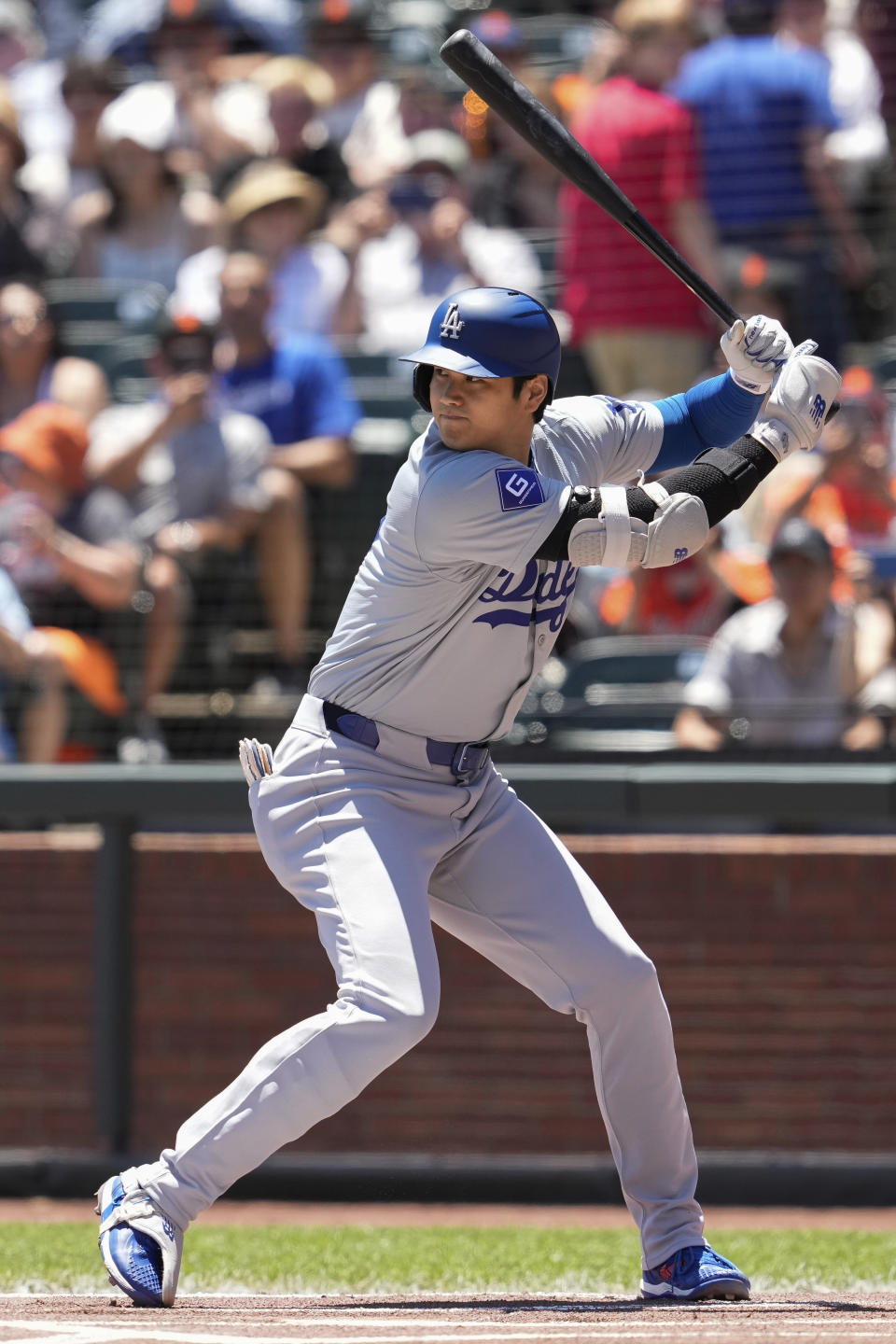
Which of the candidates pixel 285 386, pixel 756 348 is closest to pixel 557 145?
pixel 756 348

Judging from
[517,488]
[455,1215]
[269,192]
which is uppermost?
[269,192]

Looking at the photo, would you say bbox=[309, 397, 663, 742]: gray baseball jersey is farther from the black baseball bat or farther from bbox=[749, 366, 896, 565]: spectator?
bbox=[749, 366, 896, 565]: spectator

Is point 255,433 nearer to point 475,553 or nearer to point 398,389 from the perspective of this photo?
point 398,389

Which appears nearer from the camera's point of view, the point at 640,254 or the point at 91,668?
the point at 91,668

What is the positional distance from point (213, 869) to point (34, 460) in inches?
61.6

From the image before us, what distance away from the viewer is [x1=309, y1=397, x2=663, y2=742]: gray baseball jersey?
326 cm

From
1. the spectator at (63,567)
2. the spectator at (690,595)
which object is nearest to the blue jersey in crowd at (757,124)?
the spectator at (690,595)

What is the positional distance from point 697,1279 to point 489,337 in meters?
1.73

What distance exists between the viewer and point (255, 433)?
21.2ft

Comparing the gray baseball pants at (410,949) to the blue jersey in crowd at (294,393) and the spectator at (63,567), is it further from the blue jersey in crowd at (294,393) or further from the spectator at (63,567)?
the blue jersey in crowd at (294,393)

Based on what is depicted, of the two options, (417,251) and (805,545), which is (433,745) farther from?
(417,251)

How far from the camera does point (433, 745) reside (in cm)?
351

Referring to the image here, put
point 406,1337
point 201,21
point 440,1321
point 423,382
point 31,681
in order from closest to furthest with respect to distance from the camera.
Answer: point 406,1337
point 440,1321
point 423,382
point 31,681
point 201,21

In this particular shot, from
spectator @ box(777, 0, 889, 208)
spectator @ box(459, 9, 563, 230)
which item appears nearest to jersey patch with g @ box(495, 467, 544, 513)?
spectator @ box(777, 0, 889, 208)
